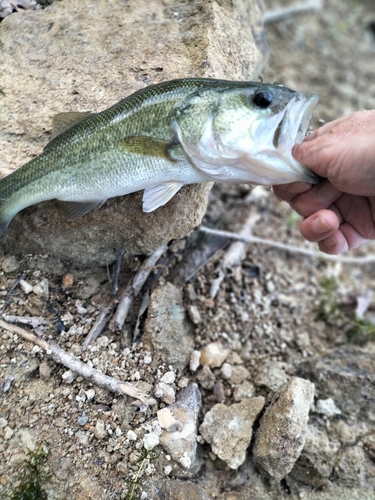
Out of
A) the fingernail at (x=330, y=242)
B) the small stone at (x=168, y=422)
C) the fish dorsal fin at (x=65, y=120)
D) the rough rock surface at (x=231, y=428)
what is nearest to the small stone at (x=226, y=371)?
the rough rock surface at (x=231, y=428)

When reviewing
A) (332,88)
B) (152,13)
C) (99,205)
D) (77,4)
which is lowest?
(332,88)

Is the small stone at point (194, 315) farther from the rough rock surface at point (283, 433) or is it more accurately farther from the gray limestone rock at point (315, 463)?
the gray limestone rock at point (315, 463)

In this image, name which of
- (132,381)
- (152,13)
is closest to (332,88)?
(152,13)

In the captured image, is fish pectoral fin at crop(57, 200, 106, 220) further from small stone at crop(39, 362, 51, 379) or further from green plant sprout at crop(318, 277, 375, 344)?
green plant sprout at crop(318, 277, 375, 344)

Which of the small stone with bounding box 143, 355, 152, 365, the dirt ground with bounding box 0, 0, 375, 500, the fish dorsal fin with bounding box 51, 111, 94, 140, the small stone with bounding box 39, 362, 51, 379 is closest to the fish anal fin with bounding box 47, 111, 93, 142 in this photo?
the fish dorsal fin with bounding box 51, 111, 94, 140

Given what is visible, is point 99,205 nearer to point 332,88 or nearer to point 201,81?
point 201,81
